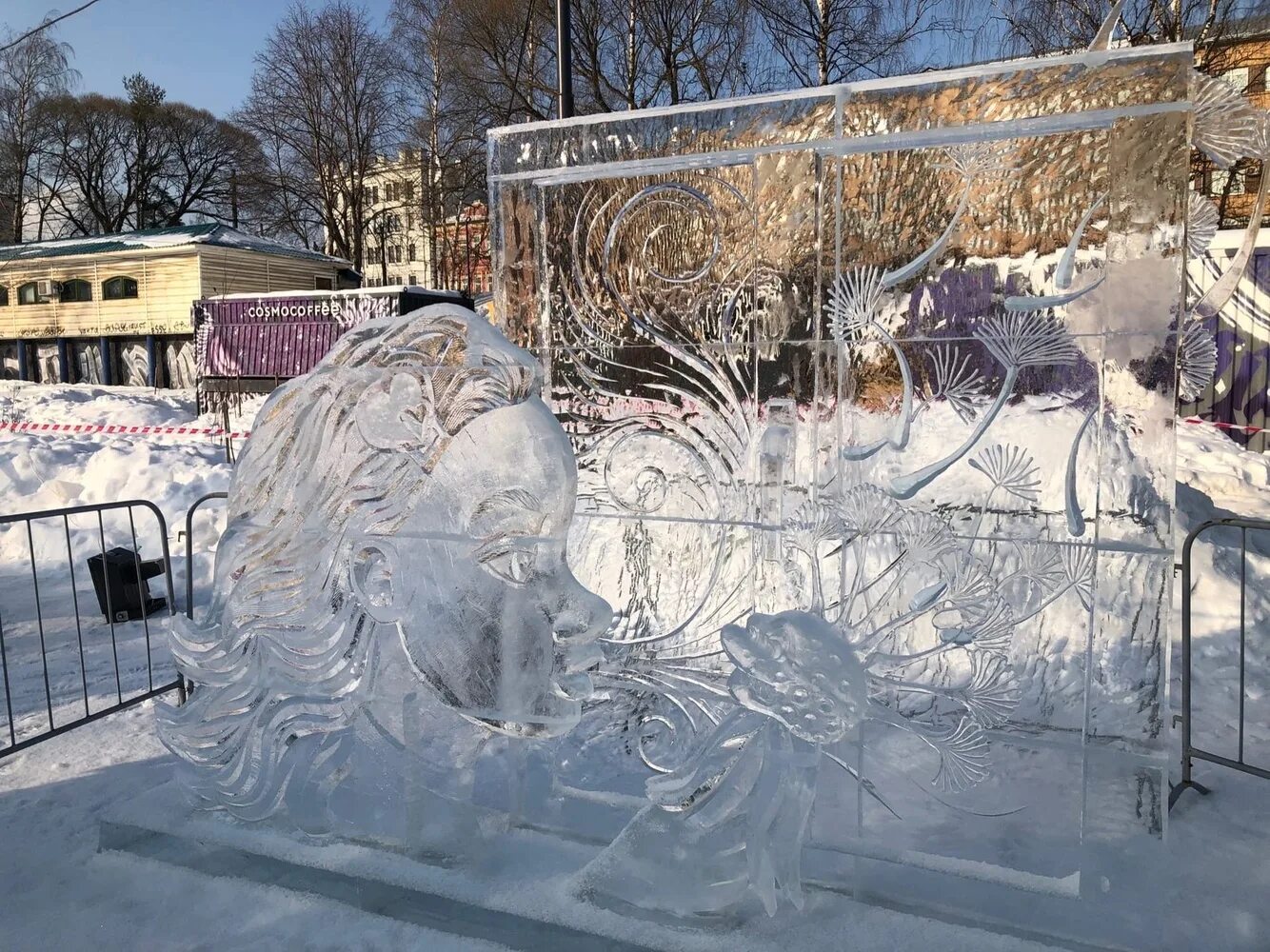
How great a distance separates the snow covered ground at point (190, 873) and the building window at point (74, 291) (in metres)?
17.2

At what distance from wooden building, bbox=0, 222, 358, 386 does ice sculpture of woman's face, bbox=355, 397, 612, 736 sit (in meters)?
20.4

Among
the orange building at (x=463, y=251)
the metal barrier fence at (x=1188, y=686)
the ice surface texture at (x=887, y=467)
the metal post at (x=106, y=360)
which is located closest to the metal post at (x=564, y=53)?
the ice surface texture at (x=887, y=467)

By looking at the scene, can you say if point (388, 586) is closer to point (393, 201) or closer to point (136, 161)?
point (393, 201)

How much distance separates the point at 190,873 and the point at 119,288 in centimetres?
2229

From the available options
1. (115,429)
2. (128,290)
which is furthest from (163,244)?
(115,429)

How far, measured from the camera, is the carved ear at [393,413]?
2.82 meters

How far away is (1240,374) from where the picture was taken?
411 inches

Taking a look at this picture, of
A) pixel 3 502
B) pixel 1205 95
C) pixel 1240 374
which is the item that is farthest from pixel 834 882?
pixel 1240 374

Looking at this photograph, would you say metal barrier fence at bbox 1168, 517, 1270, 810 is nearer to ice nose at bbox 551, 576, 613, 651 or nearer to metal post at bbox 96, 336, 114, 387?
ice nose at bbox 551, 576, 613, 651

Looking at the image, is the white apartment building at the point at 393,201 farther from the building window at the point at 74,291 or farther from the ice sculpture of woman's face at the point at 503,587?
the ice sculpture of woman's face at the point at 503,587

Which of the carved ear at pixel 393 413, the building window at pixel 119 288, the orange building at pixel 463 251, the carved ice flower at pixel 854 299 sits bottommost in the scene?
the carved ear at pixel 393 413

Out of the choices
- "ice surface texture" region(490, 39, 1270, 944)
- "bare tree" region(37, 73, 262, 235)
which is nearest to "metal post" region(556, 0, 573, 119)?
"ice surface texture" region(490, 39, 1270, 944)

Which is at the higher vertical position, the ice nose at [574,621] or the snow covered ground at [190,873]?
the ice nose at [574,621]

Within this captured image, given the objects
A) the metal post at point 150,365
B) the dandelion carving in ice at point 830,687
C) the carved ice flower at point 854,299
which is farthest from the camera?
the metal post at point 150,365
